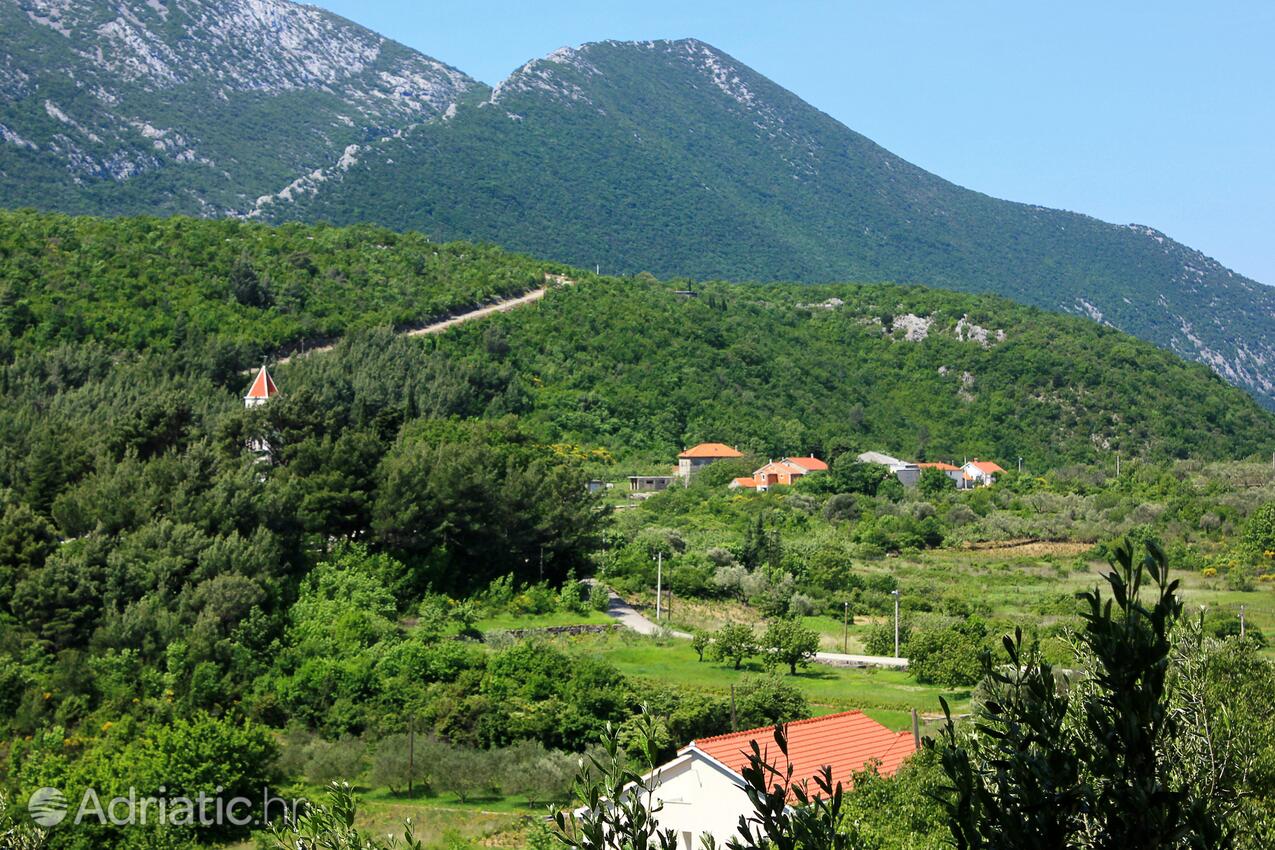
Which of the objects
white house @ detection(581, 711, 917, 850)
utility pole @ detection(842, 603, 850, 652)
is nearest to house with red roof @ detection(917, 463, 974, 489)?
utility pole @ detection(842, 603, 850, 652)

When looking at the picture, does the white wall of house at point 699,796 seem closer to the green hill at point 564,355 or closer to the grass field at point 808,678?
the grass field at point 808,678

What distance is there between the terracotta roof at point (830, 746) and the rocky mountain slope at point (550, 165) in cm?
9693

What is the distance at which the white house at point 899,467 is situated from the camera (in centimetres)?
5916

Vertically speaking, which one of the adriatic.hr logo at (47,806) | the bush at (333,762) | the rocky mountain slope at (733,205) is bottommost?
the bush at (333,762)

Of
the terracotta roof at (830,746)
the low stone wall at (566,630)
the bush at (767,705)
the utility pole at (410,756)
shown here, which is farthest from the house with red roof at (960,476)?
the terracotta roof at (830,746)

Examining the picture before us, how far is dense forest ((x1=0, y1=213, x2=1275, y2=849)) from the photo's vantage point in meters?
23.9

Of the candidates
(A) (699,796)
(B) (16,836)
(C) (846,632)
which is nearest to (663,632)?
(C) (846,632)

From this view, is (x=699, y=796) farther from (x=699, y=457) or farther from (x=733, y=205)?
(x=733, y=205)

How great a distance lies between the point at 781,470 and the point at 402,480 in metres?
27.0

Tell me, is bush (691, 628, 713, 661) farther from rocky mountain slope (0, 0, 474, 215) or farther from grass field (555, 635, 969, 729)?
rocky mountain slope (0, 0, 474, 215)

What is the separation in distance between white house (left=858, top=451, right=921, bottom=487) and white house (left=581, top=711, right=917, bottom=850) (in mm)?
41265

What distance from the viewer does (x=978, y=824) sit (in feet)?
18.1

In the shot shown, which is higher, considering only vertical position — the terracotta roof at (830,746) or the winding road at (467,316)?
the winding road at (467,316)

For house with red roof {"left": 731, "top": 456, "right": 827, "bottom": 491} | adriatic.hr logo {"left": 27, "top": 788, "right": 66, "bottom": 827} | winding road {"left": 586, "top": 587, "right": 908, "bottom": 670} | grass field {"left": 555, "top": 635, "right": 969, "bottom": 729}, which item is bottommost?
adriatic.hr logo {"left": 27, "top": 788, "right": 66, "bottom": 827}
